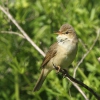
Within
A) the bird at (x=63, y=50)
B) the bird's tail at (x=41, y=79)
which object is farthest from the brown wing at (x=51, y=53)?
the bird's tail at (x=41, y=79)

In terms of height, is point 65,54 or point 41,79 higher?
point 65,54

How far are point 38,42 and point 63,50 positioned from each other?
87 centimetres

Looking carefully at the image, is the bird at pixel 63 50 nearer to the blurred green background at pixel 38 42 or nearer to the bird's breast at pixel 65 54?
the bird's breast at pixel 65 54

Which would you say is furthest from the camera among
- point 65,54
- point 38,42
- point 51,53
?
point 38,42

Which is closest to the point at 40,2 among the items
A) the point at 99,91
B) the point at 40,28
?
the point at 40,28

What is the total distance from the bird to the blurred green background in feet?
0.68

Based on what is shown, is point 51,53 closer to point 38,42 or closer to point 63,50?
point 63,50

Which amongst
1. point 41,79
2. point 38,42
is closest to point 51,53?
point 41,79

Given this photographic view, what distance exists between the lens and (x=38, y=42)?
4953mm

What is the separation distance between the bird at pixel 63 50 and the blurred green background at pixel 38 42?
21 cm

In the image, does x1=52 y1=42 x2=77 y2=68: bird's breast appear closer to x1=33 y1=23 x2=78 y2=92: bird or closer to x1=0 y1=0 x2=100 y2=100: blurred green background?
x1=33 y1=23 x2=78 y2=92: bird

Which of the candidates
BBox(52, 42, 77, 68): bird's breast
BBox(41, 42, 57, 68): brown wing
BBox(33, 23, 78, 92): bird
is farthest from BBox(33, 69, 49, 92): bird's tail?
BBox(52, 42, 77, 68): bird's breast

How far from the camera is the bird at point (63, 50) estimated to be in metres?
4.05

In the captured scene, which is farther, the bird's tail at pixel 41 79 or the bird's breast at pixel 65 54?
the bird's tail at pixel 41 79
